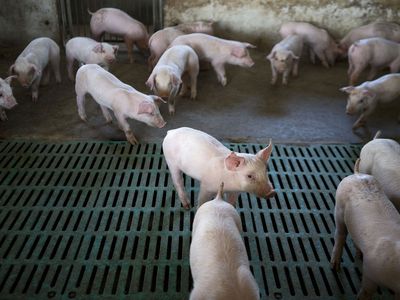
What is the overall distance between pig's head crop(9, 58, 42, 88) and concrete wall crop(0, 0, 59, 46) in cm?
219

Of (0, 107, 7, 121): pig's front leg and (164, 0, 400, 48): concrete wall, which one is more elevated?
(164, 0, 400, 48): concrete wall

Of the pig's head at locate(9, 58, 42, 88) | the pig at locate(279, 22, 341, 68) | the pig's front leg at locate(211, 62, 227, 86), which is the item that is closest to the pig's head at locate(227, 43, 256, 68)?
the pig's front leg at locate(211, 62, 227, 86)

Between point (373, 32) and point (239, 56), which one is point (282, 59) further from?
point (373, 32)

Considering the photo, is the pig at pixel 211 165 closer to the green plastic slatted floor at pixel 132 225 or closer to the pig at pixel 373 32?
the green plastic slatted floor at pixel 132 225

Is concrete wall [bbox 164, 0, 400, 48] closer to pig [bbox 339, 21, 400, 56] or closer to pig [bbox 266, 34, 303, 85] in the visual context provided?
pig [bbox 339, 21, 400, 56]

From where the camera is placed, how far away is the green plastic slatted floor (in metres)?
2.66

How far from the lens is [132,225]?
3.15m

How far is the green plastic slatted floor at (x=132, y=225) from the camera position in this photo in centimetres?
266

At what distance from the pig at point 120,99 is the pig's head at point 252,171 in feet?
4.98

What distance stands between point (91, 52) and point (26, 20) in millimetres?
2269

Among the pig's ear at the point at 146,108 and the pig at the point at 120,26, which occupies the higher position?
the pig at the point at 120,26

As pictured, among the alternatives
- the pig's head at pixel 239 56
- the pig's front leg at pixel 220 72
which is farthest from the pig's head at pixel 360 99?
the pig's front leg at pixel 220 72

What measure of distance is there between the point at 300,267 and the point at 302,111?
2.72m

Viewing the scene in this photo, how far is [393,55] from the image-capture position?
577 centimetres
